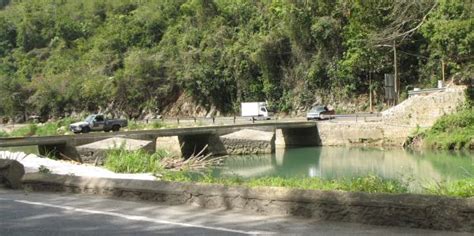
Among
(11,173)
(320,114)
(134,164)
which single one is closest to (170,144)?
(320,114)

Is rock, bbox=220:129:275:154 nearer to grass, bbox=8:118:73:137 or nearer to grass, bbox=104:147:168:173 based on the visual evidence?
grass, bbox=104:147:168:173

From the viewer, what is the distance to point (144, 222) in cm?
836

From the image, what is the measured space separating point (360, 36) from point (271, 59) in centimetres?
1413

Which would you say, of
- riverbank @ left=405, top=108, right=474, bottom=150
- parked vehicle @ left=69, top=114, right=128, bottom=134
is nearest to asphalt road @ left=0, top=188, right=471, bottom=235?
riverbank @ left=405, top=108, right=474, bottom=150

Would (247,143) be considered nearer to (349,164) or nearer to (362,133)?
(362,133)

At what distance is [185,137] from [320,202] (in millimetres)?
39476

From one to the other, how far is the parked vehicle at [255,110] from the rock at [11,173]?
4970 cm

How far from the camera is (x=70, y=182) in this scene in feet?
38.5

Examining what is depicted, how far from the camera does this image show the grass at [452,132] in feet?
130

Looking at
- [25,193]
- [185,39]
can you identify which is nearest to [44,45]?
[185,39]

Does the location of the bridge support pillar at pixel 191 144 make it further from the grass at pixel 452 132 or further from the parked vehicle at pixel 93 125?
the grass at pixel 452 132

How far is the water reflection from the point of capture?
95.3ft

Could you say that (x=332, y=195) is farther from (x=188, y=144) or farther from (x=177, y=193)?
(x=188, y=144)

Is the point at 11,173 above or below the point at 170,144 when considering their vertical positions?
above
